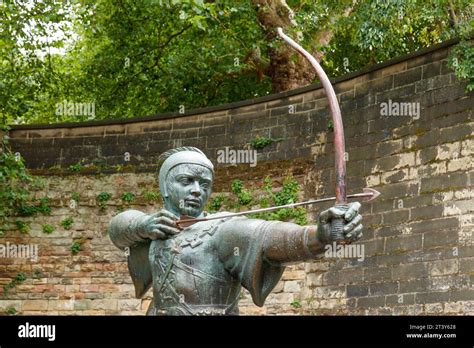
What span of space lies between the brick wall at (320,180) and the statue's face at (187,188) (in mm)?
7623

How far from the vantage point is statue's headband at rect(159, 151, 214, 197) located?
7484 mm

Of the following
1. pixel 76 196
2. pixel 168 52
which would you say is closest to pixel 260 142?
pixel 76 196

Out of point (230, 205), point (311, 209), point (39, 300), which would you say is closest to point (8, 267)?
point (39, 300)

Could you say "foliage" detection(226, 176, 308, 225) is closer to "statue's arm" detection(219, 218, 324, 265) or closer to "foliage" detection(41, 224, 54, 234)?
"foliage" detection(41, 224, 54, 234)

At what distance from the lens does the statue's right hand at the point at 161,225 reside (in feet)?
23.9

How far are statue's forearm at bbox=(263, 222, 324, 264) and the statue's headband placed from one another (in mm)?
811

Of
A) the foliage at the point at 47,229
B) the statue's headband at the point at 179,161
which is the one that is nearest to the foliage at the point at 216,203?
the foliage at the point at 47,229

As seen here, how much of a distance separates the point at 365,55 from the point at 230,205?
5735mm

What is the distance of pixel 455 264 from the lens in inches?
578

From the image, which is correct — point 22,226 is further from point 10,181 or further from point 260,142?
point 260,142

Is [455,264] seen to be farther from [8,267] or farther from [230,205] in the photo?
[8,267]

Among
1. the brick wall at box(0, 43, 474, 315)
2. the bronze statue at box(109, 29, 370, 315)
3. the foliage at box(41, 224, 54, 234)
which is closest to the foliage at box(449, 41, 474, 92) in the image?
the brick wall at box(0, 43, 474, 315)
